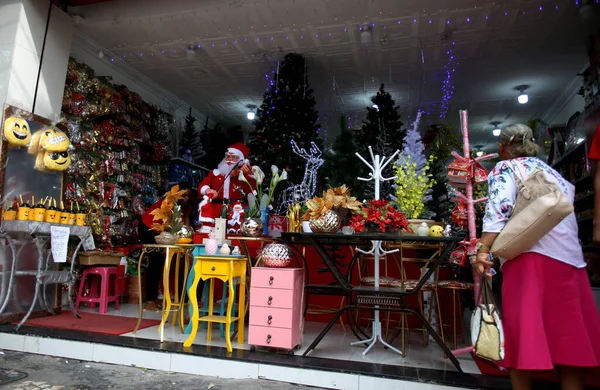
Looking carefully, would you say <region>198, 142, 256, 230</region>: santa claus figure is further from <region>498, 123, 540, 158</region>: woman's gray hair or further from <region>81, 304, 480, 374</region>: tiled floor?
<region>498, 123, 540, 158</region>: woman's gray hair

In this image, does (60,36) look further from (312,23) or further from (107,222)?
(312,23)

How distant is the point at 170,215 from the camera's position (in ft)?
12.5

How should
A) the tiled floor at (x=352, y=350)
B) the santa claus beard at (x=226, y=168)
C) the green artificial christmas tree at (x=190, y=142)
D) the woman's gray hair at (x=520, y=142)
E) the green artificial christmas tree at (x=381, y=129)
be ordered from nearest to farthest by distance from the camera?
the woman's gray hair at (x=520, y=142)
the tiled floor at (x=352, y=350)
the santa claus beard at (x=226, y=168)
the green artificial christmas tree at (x=381, y=129)
the green artificial christmas tree at (x=190, y=142)

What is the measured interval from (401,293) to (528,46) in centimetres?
481

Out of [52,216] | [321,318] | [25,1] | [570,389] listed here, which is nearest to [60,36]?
[25,1]

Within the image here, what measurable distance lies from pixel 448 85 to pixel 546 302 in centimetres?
595

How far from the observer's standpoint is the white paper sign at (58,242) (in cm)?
395

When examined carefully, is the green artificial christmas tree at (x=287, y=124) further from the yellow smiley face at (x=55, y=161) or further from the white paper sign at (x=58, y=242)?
the white paper sign at (x=58, y=242)

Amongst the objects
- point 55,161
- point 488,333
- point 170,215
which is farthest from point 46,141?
point 488,333

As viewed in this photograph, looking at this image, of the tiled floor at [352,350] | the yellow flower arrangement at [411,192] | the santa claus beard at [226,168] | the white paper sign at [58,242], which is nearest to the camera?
the tiled floor at [352,350]

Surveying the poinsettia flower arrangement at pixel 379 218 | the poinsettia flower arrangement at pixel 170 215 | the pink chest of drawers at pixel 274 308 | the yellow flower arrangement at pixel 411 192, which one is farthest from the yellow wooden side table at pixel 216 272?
the yellow flower arrangement at pixel 411 192

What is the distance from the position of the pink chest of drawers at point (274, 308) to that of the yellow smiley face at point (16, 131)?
296 centimetres

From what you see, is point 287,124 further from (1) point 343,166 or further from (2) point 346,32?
(2) point 346,32

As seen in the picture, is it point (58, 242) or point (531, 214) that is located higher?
point (531, 214)
